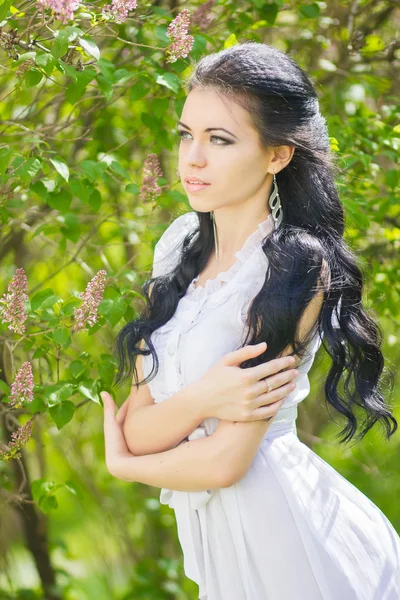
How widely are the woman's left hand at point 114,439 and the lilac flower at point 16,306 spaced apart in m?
0.28

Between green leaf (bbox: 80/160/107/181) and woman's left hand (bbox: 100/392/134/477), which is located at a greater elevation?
green leaf (bbox: 80/160/107/181)

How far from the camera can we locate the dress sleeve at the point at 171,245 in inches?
85.0

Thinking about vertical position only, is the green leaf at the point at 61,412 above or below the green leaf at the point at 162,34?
below

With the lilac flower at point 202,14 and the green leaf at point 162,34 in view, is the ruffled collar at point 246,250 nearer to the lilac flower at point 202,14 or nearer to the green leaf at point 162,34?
the green leaf at point 162,34

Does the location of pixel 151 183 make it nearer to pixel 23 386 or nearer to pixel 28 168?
pixel 28 168

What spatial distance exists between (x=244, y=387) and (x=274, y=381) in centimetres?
7

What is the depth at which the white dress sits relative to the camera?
1731mm

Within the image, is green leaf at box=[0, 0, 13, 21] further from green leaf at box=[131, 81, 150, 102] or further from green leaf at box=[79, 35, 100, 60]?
green leaf at box=[131, 81, 150, 102]

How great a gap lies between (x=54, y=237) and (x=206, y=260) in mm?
1454

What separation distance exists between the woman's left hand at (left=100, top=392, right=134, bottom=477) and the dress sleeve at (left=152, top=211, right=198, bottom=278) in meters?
0.40

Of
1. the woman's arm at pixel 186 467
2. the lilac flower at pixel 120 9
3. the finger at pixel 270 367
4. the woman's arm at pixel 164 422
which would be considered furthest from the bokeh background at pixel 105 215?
the finger at pixel 270 367

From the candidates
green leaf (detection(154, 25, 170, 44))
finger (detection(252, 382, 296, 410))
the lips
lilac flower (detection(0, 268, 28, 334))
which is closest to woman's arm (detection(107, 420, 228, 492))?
finger (detection(252, 382, 296, 410))

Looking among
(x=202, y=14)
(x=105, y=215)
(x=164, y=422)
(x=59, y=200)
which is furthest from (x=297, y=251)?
(x=105, y=215)

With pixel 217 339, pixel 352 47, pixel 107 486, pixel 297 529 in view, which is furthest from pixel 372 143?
pixel 107 486
